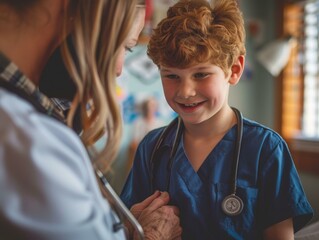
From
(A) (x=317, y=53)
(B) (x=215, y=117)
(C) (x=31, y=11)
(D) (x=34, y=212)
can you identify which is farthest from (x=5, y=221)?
(A) (x=317, y=53)

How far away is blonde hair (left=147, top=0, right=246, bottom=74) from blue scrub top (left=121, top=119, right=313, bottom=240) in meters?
0.22

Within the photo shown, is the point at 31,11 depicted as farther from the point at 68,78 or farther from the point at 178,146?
the point at 178,146

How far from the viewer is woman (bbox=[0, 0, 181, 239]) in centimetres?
47

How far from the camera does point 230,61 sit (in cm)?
97

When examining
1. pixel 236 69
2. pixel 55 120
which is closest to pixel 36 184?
pixel 55 120

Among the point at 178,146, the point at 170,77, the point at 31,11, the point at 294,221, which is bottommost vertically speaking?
the point at 294,221

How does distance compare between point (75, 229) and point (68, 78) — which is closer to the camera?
point (75, 229)

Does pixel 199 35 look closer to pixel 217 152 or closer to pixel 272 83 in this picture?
pixel 217 152

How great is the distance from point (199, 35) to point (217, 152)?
1.06ft

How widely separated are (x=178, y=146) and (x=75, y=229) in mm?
584

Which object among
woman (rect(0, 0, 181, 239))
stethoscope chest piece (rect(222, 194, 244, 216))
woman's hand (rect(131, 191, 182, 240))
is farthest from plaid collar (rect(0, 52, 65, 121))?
stethoscope chest piece (rect(222, 194, 244, 216))

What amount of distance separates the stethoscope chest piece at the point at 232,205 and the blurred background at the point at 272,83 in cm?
183

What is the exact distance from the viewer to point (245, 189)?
908 mm

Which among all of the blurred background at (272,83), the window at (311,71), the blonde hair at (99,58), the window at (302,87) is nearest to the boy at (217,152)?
the blonde hair at (99,58)
